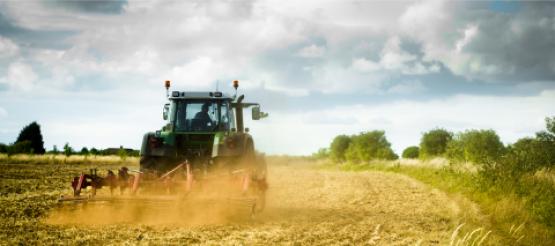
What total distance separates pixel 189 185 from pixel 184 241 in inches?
69.8

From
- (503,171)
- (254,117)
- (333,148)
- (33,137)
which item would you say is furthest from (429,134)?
(254,117)

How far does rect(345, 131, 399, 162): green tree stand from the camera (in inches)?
2655

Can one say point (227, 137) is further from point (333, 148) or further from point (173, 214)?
point (333, 148)

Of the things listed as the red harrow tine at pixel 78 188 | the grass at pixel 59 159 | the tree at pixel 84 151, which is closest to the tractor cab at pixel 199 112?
the red harrow tine at pixel 78 188

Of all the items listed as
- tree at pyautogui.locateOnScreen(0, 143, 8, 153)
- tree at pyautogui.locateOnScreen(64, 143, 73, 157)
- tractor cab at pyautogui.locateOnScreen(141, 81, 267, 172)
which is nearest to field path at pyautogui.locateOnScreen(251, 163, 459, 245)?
tractor cab at pyautogui.locateOnScreen(141, 81, 267, 172)

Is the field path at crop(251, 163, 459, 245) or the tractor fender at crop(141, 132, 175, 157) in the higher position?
the tractor fender at crop(141, 132, 175, 157)

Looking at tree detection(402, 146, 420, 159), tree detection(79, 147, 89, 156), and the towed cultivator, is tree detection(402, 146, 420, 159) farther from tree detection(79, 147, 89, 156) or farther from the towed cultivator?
the towed cultivator

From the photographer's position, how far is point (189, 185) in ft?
32.1

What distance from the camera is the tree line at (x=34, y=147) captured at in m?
46.3

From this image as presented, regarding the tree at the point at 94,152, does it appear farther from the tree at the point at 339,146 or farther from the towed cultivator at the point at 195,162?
the tree at the point at 339,146

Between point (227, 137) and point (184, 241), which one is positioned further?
point (227, 137)

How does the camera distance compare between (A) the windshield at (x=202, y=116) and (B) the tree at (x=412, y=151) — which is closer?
(A) the windshield at (x=202, y=116)

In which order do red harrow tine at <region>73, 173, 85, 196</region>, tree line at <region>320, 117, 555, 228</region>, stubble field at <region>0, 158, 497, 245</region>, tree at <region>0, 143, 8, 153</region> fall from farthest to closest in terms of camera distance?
tree at <region>0, 143, 8, 153</region>
tree line at <region>320, 117, 555, 228</region>
red harrow tine at <region>73, 173, 85, 196</region>
stubble field at <region>0, 158, 497, 245</region>

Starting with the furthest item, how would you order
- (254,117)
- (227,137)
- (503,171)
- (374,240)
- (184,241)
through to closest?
(503,171) → (254,117) → (227,137) → (374,240) → (184,241)
